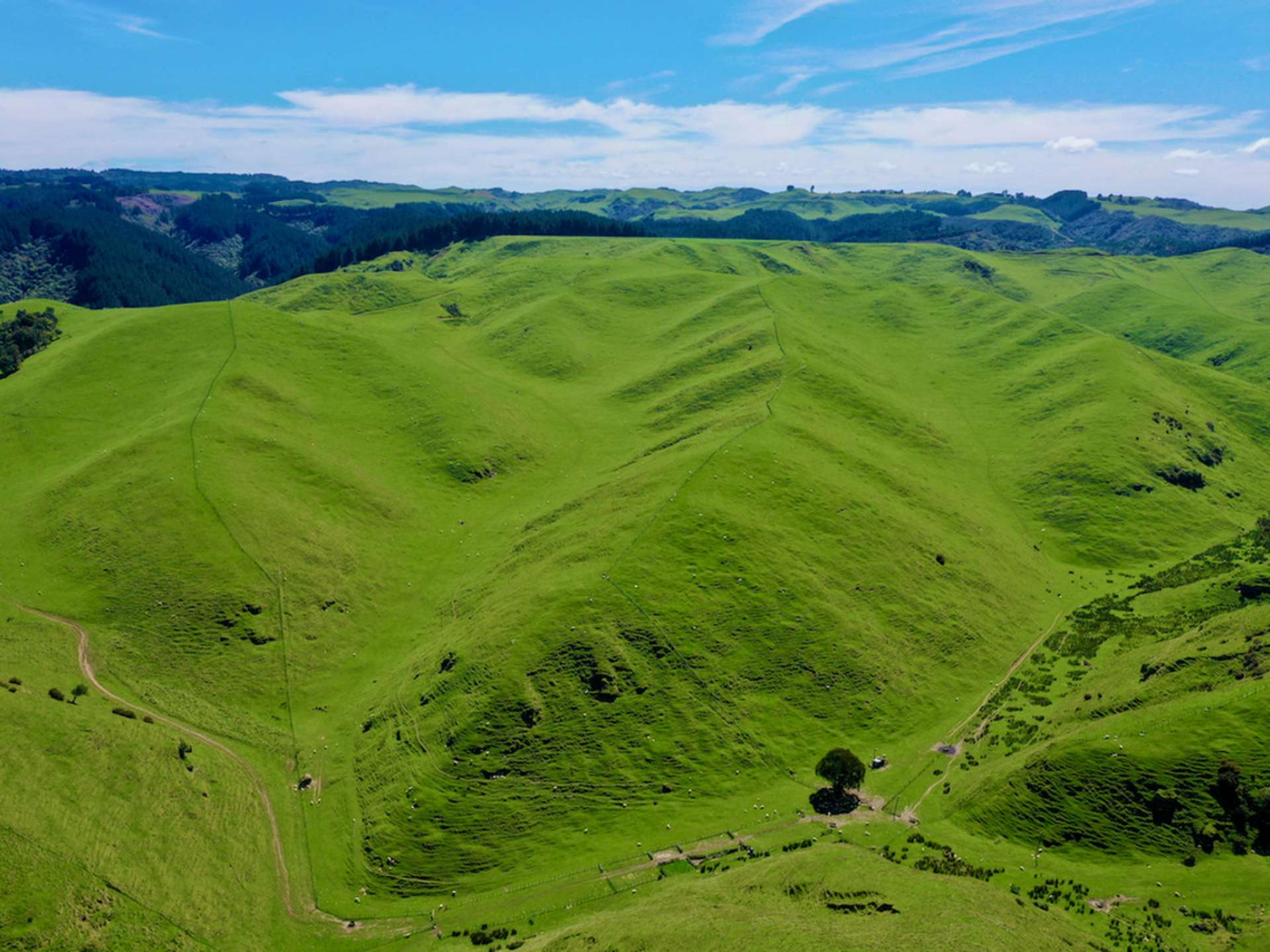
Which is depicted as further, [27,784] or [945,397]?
[945,397]

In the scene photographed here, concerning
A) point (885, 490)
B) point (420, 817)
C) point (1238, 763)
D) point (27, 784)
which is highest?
point (885, 490)

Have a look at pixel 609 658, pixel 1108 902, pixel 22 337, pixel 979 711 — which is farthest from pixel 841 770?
pixel 22 337

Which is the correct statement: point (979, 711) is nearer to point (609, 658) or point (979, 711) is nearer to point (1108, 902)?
point (1108, 902)

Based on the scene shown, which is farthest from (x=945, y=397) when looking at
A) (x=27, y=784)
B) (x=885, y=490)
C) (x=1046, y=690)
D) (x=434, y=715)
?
(x=27, y=784)

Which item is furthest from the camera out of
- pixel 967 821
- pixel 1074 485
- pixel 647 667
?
pixel 1074 485

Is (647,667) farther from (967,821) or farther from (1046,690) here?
(1046,690)

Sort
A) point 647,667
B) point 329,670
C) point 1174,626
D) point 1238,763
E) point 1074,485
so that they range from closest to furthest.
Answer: point 1238,763, point 647,667, point 329,670, point 1174,626, point 1074,485
